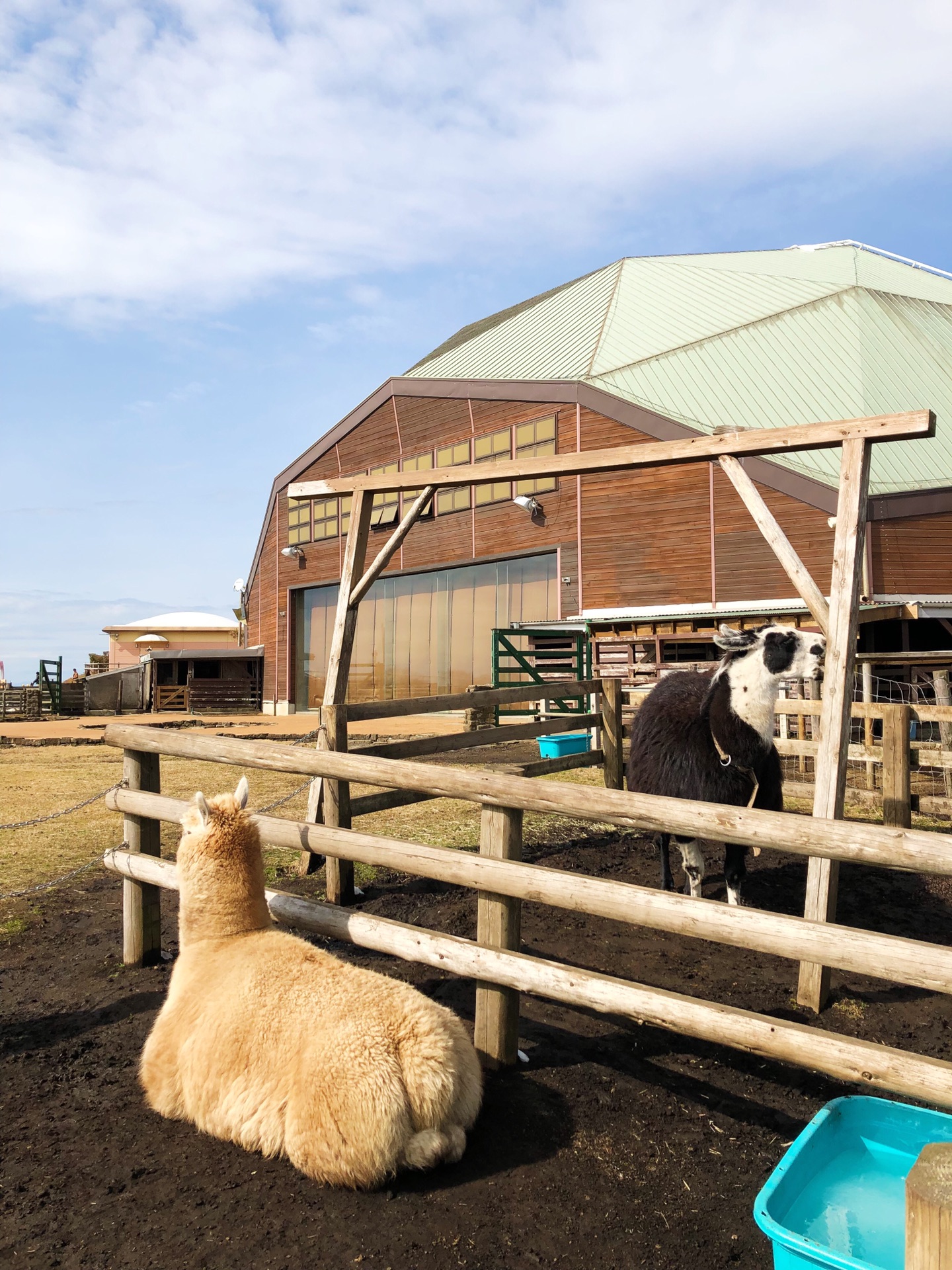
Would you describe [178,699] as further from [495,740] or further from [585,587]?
[495,740]

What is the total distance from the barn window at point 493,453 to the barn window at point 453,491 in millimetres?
401

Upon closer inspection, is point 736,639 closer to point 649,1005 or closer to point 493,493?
point 649,1005

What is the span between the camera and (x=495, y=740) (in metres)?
7.84

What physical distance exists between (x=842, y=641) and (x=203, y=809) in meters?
3.32

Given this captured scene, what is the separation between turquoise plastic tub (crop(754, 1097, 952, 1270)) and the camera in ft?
7.33

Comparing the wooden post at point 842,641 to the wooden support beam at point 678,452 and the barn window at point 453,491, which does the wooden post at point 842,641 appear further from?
the barn window at point 453,491

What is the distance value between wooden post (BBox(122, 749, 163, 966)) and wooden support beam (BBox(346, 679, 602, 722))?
154 centimetres

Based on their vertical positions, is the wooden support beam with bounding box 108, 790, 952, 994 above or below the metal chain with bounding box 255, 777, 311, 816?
above

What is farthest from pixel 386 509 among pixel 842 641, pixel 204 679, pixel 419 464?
pixel 842 641

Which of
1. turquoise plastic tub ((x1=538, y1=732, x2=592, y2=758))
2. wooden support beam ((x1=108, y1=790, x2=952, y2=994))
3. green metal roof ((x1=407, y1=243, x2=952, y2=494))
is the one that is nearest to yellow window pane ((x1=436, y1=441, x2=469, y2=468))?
green metal roof ((x1=407, y1=243, x2=952, y2=494))

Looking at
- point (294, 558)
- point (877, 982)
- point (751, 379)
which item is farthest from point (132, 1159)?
point (294, 558)

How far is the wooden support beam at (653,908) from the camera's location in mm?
2545

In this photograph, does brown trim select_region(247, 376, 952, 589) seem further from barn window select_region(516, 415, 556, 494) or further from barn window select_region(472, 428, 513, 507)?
barn window select_region(472, 428, 513, 507)

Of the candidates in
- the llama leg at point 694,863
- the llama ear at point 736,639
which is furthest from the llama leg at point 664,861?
the llama ear at point 736,639
